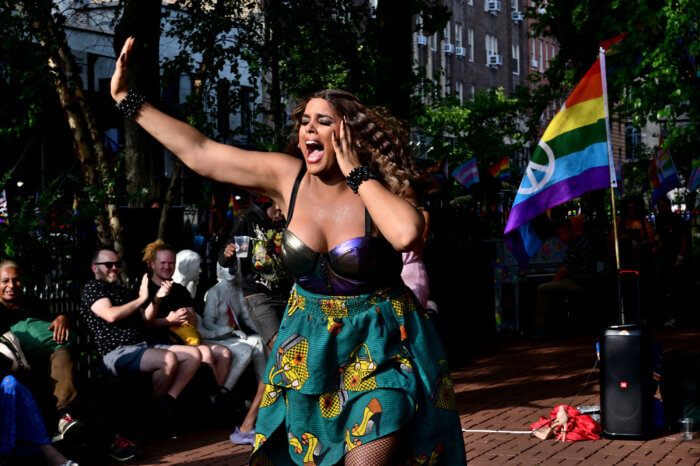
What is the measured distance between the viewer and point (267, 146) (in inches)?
603

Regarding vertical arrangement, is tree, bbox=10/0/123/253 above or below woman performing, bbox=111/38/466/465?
above

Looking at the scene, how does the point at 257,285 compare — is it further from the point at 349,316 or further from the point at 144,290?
the point at 349,316

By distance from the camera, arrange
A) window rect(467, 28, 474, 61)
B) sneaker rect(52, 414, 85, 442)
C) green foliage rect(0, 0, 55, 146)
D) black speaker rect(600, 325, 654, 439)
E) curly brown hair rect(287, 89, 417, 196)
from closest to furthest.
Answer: curly brown hair rect(287, 89, 417, 196) → sneaker rect(52, 414, 85, 442) → black speaker rect(600, 325, 654, 439) → green foliage rect(0, 0, 55, 146) → window rect(467, 28, 474, 61)

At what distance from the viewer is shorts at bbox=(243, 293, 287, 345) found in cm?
766

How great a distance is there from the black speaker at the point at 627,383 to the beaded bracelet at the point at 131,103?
15.8 ft

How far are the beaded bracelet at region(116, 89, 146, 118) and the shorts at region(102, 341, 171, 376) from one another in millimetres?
4474

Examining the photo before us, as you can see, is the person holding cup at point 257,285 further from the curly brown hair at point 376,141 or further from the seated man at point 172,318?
the curly brown hair at point 376,141

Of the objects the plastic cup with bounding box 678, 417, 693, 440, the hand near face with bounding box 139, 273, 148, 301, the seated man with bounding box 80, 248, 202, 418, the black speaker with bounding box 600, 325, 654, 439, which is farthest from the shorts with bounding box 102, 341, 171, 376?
the plastic cup with bounding box 678, 417, 693, 440

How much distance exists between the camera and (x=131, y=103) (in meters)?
3.79

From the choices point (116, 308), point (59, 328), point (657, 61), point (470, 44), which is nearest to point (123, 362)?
point (116, 308)

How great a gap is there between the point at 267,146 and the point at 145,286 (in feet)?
24.8

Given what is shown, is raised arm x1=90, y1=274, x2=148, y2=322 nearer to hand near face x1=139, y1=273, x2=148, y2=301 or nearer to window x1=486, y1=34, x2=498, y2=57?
hand near face x1=139, y1=273, x2=148, y2=301

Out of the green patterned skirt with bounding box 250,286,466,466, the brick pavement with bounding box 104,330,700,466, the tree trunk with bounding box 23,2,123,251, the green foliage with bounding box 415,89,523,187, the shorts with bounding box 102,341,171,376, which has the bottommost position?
the brick pavement with bounding box 104,330,700,466

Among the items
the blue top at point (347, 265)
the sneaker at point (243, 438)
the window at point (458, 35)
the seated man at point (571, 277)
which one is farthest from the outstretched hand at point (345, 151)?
the window at point (458, 35)
